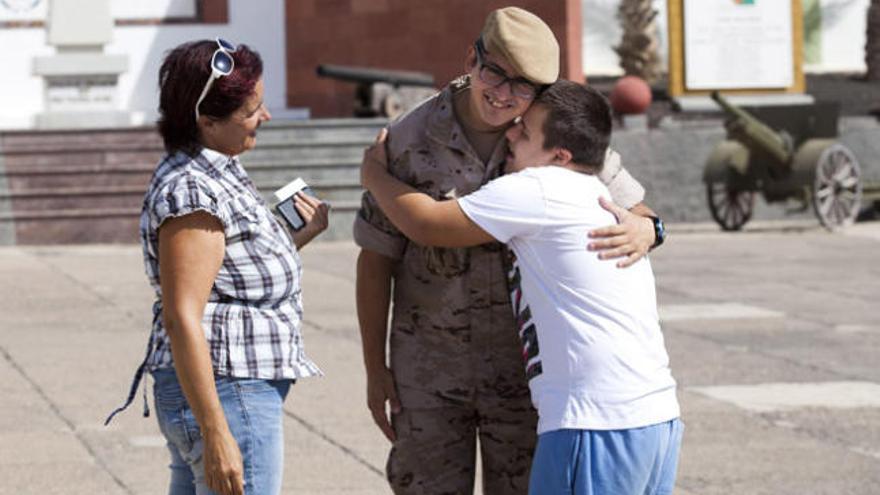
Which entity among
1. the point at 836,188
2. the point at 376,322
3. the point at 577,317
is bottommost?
the point at 836,188

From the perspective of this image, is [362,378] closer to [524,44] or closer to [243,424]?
[243,424]

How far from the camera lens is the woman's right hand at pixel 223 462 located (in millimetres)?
4305

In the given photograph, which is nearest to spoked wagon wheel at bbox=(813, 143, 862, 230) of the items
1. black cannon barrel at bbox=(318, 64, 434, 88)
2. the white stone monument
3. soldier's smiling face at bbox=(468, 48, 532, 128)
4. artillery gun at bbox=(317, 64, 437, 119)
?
artillery gun at bbox=(317, 64, 437, 119)

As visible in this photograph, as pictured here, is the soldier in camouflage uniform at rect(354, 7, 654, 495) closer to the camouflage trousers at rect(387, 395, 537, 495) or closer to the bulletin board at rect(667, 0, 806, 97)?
the camouflage trousers at rect(387, 395, 537, 495)

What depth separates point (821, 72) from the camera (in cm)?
4662

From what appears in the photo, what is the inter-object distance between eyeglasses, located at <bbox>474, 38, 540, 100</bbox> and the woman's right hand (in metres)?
0.97

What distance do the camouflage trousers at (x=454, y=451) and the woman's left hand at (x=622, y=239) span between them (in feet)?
2.22

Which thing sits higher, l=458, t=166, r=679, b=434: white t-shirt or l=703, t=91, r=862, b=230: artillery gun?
l=458, t=166, r=679, b=434: white t-shirt

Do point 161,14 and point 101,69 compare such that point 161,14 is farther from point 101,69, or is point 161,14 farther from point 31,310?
point 31,310

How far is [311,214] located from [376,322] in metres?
0.37

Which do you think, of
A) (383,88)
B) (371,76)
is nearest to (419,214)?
(371,76)

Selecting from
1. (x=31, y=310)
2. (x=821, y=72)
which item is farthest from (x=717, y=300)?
(x=821, y=72)

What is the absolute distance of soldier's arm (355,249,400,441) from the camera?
4.93 m

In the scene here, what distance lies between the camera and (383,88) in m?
23.5
